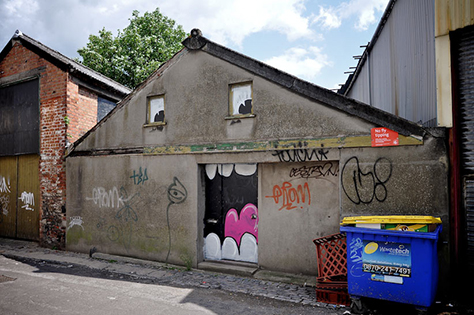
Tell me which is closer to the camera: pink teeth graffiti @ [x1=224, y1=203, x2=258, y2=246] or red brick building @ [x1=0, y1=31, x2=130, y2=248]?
pink teeth graffiti @ [x1=224, y1=203, x2=258, y2=246]

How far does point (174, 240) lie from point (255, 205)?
209cm

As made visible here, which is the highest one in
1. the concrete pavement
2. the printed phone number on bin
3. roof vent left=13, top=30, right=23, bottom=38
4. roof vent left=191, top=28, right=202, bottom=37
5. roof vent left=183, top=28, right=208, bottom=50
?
roof vent left=13, top=30, right=23, bottom=38

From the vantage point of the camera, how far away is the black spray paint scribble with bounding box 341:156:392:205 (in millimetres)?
5457

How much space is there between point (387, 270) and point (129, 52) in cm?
2263

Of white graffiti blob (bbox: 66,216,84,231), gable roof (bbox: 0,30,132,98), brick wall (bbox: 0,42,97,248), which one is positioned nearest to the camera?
white graffiti blob (bbox: 66,216,84,231)

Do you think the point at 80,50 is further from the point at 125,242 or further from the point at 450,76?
the point at 450,76

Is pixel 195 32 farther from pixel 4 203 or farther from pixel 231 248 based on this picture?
pixel 4 203

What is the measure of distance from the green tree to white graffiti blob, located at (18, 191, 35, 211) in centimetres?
1341

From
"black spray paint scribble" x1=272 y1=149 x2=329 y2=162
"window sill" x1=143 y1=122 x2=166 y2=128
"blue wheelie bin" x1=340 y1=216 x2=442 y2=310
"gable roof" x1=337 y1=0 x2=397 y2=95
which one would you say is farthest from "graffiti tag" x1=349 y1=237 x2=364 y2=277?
"gable roof" x1=337 y1=0 x2=397 y2=95

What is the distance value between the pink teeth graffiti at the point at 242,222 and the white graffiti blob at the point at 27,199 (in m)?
6.79

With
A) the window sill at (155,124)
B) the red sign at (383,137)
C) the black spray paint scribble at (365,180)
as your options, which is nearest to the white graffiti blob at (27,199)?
the window sill at (155,124)

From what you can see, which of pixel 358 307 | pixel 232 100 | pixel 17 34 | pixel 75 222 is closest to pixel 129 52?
pixel 17 34

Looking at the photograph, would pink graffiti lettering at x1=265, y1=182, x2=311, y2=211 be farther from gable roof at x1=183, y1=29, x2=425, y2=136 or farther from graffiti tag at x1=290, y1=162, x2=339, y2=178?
gable roof at x1=183, y1=29, x2=425, y2=136

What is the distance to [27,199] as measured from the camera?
999cm
